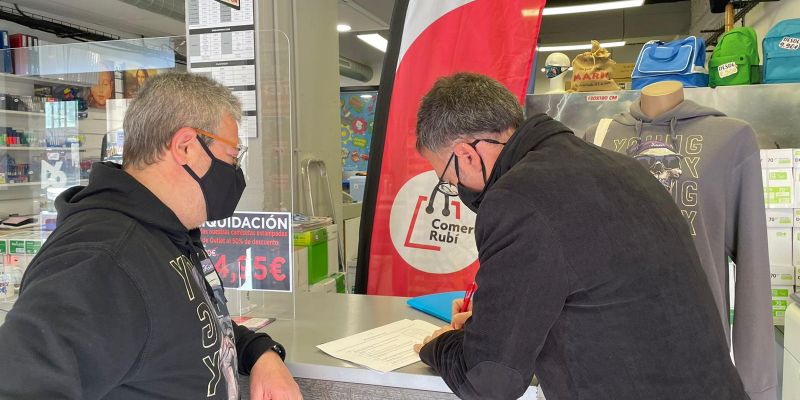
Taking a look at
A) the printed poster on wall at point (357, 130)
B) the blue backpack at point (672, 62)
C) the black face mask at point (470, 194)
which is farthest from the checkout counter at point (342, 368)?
the printed poster on wall at point (357, 130)

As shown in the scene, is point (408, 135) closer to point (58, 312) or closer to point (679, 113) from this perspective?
point (679, 113)

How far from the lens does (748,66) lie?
3186 millimetres

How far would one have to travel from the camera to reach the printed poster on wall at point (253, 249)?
194 centimetres

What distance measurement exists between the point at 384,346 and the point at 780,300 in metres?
2.58

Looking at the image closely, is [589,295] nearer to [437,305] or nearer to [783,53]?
[437,305]

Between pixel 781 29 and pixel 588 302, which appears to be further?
pixel 781 29

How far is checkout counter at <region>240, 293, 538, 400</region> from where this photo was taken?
4.71 feet

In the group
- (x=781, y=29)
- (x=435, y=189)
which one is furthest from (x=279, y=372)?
(x=781, y=29)

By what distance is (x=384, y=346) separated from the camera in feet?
5.29

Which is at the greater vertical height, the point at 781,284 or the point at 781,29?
the point at 781,29

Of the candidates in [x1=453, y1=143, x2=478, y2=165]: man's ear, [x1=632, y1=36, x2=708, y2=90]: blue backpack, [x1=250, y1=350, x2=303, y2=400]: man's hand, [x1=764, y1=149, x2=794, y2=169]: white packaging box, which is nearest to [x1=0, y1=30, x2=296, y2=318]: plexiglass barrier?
[x1=250, y1=350, x2=303, y2=400]: man's hand

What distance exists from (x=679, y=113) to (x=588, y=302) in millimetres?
1164

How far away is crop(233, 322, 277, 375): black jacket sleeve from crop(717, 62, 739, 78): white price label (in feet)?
9.44

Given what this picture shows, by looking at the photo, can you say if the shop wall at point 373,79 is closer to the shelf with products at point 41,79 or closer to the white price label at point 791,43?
the white price label at point 791,43
